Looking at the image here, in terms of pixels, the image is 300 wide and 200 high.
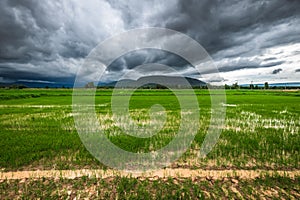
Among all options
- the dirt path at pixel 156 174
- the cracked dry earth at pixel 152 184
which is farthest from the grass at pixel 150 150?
the dirt path at pixel 156 174

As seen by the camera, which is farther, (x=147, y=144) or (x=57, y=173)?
(x=147, y=144)

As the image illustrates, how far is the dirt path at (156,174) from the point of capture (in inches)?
149

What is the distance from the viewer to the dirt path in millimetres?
3789

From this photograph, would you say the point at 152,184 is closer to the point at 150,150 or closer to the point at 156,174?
the point at 156,174

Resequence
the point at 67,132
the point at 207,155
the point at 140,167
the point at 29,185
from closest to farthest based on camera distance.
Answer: the point at 29,185 < the point at 140,167 < the point at 207,155 < the point at 67,132

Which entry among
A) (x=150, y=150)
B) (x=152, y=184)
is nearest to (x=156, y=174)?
(x=152, y=184)

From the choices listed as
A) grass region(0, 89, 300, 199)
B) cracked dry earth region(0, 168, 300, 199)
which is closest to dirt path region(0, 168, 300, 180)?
cracked dry earth region(0, 168, 300, 199)

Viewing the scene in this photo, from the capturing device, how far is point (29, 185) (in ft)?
11.4

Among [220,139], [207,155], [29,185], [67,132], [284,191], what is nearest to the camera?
[284,191]

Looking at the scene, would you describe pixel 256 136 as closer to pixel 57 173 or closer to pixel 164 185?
pixel 164 185

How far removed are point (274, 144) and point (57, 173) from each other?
6.76 metres

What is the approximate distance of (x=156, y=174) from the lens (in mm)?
3928

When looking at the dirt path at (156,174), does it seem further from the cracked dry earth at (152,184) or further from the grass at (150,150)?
the grass at (150,150)

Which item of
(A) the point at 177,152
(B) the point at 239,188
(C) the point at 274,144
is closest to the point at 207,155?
(A) the point at 177,152
